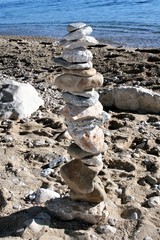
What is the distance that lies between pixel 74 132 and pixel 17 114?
397 centimetres

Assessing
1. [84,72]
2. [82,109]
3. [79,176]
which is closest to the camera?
[84,72]

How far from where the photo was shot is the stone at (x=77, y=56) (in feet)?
17.5

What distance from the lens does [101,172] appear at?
7.09 m

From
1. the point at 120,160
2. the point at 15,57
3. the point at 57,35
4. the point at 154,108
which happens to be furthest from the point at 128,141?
the point at 57,35

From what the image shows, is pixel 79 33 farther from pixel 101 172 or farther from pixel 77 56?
pixel 101 172

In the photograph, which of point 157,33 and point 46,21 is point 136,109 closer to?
point 157,33

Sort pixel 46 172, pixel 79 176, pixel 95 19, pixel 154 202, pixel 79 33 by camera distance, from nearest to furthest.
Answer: pixel 79 33
pixel 79 176
pixel 154 202
pixel 46 172
pixel 95 19

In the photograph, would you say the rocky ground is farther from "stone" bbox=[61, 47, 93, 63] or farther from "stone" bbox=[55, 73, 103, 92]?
"stone" bbox=[61, 47, 93, 63]

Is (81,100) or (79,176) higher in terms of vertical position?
(81,100)

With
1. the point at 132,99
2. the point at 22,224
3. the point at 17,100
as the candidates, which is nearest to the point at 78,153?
the point at 22,224

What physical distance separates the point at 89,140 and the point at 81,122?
22 cm

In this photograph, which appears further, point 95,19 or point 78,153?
point 95,19

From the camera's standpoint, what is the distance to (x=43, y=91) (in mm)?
11250

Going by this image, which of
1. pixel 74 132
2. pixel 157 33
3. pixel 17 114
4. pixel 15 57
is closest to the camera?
pixel 74 132
